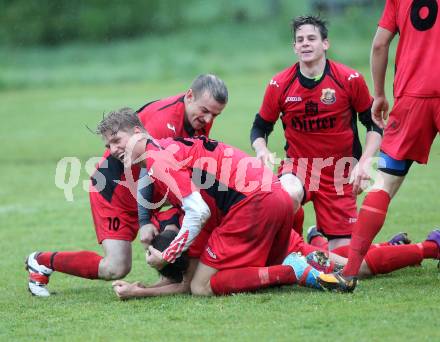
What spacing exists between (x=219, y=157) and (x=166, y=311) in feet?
3.49

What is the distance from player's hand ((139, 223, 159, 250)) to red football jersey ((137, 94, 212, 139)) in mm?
653

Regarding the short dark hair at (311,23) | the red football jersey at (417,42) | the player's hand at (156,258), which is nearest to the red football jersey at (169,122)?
the player's hand at (156,258)

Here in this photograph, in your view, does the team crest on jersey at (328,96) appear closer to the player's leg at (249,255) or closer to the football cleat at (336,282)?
the player's leg at (249,255)

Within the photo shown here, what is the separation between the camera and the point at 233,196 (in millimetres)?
5750

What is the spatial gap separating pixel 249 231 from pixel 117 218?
128 centimetres

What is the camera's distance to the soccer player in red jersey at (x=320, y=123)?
6.90 m

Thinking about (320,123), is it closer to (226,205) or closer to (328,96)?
(328,96)

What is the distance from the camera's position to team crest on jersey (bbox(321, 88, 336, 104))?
272 inches

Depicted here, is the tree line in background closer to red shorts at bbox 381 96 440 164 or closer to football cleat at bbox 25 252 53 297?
football cleat at bbox 25 252 53 297

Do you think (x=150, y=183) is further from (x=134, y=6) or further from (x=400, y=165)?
(x=134, y=6)

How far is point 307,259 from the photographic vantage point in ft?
19.3

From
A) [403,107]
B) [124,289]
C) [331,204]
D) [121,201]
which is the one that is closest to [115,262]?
[121,201]

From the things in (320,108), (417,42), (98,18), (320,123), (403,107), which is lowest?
(98,18)

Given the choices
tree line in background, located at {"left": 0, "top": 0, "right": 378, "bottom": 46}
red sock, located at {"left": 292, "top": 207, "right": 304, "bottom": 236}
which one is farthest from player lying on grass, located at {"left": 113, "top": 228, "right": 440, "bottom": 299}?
tree line in background, located at {"left": 0, "top": 0, "right": 378, "bottom": 46}
